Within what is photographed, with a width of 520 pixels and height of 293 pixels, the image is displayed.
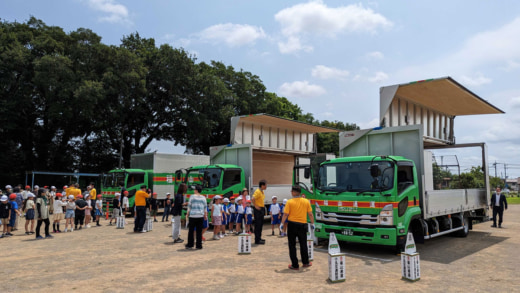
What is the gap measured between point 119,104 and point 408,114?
71.2 ft

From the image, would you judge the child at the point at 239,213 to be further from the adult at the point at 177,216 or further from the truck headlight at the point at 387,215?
the truck headlight at the point at 387,215

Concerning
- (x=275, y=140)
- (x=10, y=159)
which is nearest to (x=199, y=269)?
(x=275, y=140)

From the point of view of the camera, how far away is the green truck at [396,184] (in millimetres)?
8102

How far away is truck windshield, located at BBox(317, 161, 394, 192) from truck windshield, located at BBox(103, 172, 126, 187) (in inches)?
484

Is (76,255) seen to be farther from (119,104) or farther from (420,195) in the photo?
(119,104)

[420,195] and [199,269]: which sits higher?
[420,195]

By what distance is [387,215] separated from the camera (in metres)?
7.94

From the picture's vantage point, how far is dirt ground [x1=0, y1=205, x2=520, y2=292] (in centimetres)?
600

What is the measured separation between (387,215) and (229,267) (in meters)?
3.60

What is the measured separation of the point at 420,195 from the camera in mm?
9047

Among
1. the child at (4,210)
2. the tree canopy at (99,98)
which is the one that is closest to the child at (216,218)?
the child at (4,210)

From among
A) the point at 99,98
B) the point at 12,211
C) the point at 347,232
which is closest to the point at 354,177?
the point at 347,232

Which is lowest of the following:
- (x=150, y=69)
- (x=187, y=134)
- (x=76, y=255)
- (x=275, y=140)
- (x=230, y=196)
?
(x=76, y=255)

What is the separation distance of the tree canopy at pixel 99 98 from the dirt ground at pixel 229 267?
16.7 m
